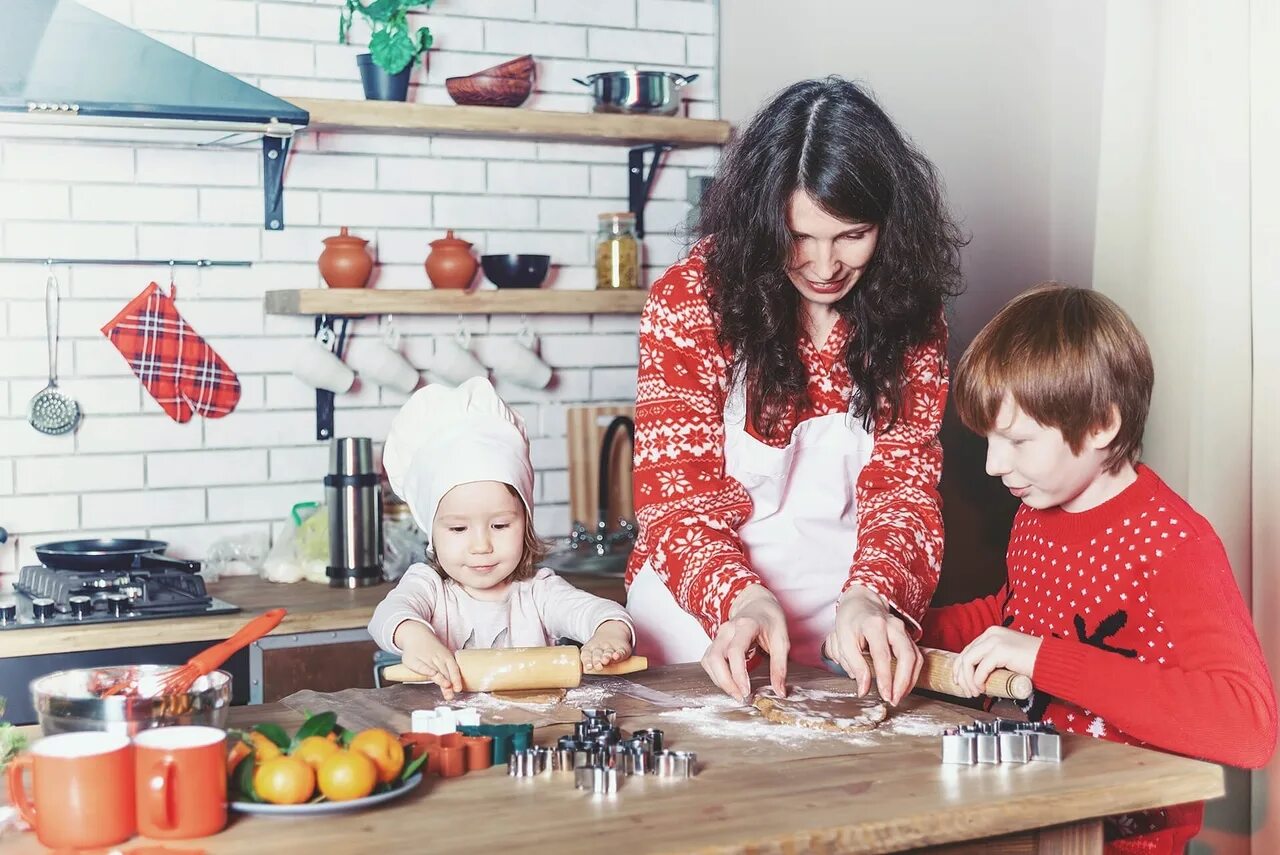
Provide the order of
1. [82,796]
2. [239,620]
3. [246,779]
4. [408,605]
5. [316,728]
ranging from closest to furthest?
[82,796]
[246,779]
[316,728]
[408,605]
[239,620]

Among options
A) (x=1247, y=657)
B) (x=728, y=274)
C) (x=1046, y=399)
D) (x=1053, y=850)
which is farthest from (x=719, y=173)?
(x=1053, y=850)

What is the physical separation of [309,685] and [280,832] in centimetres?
205

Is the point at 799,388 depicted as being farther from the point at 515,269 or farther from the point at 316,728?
the point at 515,269

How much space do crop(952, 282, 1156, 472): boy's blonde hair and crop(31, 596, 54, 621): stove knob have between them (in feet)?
7.05

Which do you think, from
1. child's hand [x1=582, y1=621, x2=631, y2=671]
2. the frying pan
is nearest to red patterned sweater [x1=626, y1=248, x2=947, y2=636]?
child's hand [x1=582, y1=621, x2=631, y2=671]

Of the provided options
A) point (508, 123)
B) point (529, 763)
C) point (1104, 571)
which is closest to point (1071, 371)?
point (1104, 571)

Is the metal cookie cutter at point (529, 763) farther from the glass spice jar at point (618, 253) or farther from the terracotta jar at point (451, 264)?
the glass spice jar at point (618, 253)

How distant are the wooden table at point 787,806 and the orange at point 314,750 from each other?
0.22 ft

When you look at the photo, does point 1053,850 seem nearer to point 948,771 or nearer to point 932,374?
point 948,771

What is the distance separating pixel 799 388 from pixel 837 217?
0.35 m

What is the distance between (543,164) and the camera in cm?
429

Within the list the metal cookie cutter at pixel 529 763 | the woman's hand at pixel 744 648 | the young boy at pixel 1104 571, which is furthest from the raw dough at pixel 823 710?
the metal cookie cutter at pixel 529 763

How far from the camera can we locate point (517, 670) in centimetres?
202

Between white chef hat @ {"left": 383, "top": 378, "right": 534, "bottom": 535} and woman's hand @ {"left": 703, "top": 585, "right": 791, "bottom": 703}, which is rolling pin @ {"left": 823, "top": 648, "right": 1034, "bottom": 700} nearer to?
woman's hand @ {"left": 703, "top": 585, "right": 791, "bottom": 703}
